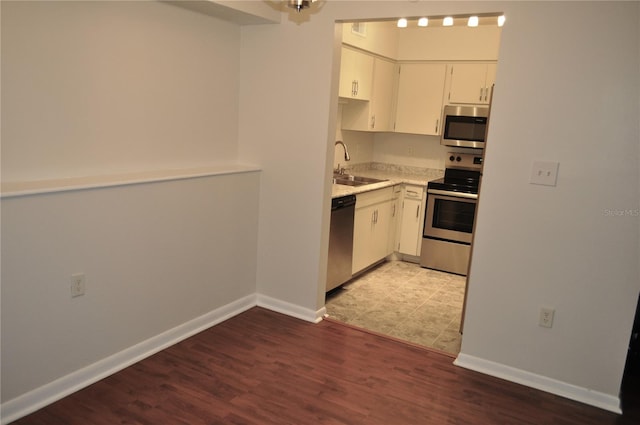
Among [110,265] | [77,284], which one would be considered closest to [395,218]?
[110,265]

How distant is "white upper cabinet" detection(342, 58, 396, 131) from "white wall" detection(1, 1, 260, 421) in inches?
70.2

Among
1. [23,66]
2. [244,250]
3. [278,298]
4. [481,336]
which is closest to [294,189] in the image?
[244,250]

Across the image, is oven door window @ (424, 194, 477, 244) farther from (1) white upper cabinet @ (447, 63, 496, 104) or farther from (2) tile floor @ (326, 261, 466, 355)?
(1) white upper cabinet @ (447, 63, 496, 104)

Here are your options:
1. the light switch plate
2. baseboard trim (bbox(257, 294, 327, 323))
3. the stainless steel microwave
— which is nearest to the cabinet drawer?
the stainless steel microwave

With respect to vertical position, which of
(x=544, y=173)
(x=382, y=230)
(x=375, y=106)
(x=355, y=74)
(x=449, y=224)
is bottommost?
(x=382, y=230)

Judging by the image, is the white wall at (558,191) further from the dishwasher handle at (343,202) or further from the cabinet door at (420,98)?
the cabinet door at (420,98)

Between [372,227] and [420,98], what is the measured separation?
1.63 meters

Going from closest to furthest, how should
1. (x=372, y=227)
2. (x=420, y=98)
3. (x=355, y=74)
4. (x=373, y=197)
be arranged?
(x=355, y=74), (x=373, y=197), (x=372, y=227), (x=420, y=98)

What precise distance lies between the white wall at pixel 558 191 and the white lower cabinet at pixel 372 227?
4.98 feet

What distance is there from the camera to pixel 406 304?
419 cm

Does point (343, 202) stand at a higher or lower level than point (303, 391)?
higher

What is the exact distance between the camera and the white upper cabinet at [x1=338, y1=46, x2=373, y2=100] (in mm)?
4379

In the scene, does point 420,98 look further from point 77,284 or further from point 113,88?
point 77,284

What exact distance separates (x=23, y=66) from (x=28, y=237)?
2.69 ft
